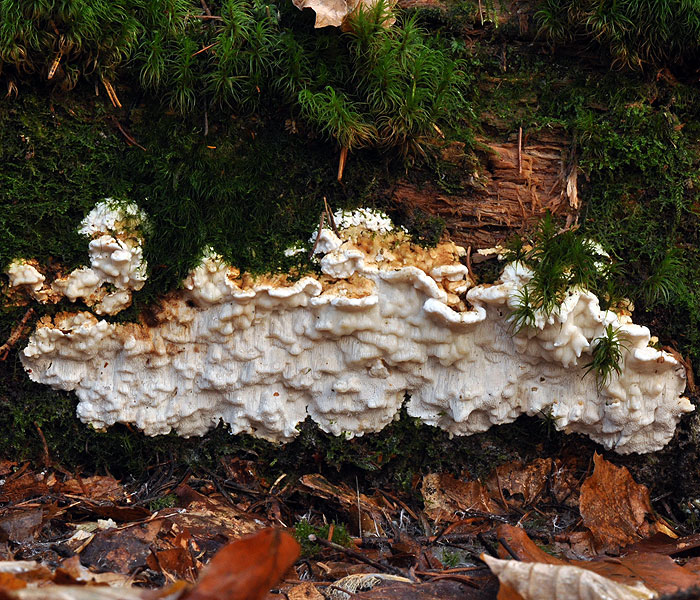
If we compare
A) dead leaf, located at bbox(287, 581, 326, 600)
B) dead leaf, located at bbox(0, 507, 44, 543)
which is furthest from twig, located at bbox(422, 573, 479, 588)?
dead leaf, located at bbox(0, 507, 44, 543)

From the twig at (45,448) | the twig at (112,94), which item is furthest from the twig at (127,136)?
the twig at (45,448)

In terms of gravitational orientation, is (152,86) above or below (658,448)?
above

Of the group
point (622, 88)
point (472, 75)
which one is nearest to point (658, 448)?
point (622, 88)

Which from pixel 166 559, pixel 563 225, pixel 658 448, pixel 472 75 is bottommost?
pixel 166 559

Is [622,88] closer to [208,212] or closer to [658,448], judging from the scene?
[658,448]

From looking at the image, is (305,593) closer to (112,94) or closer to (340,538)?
(340,538)

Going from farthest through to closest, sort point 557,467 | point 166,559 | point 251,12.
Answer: point 557,467 < point 251,12 < point 166,559
